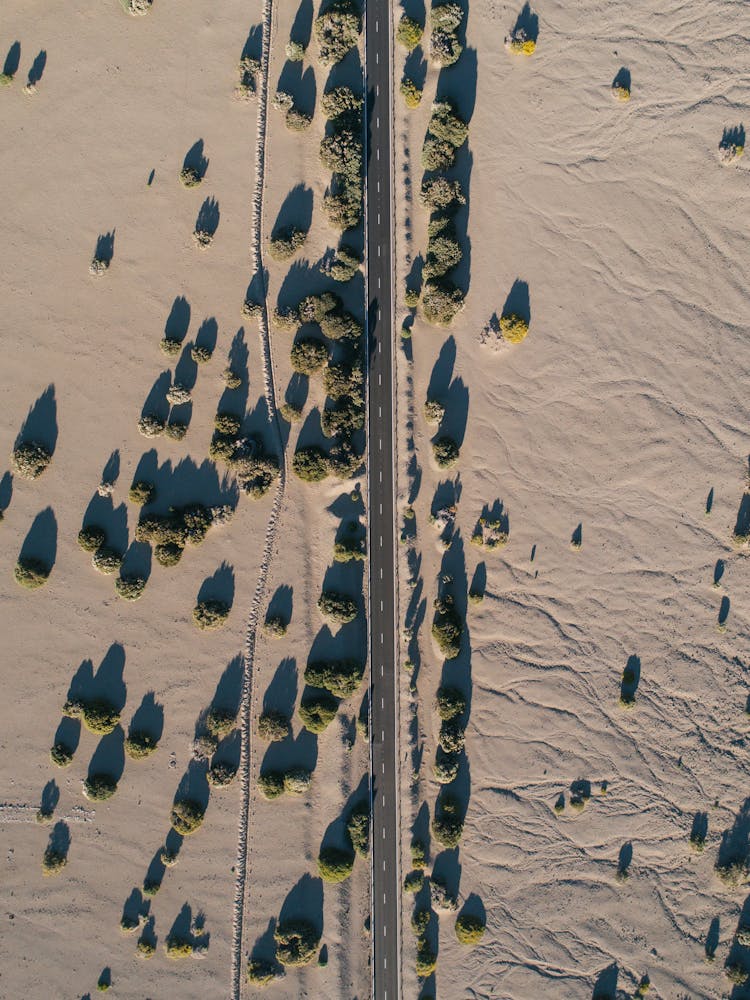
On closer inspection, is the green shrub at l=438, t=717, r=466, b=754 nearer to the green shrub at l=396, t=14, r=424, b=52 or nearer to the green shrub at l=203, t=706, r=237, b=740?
the green shrub at l=203, t=706, r=237, b=740

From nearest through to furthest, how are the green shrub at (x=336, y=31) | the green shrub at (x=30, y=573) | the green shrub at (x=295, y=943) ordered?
1. the green shrub at (x=295, y=943)
2. the green shrub at (x=30, y=573)
3. the green shrub at (x=336, y=31)

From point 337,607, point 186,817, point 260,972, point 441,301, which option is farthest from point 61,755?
point 441,301

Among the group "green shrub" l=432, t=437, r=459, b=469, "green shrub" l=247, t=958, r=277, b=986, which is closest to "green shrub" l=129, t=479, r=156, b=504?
"green shrub" l=432, t=437, r=459, b=469

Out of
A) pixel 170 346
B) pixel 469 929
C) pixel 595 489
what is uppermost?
pixel 170 346

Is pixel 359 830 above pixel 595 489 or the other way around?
the other way around

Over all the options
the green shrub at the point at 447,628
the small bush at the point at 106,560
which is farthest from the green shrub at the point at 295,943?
the small bush at the point at 106,560

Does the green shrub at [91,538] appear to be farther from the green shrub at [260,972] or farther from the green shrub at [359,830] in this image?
the green shrub at [260,972]

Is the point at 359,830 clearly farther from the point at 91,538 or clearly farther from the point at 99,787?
the point at 91,538
